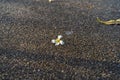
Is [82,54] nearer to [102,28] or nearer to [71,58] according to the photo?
[71,58]

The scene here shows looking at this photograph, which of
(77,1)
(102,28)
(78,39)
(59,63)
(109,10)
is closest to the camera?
(59,63)

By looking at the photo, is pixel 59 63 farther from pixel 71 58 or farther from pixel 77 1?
pixel 77 1

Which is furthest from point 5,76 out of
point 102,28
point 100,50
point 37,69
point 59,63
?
point 102,28

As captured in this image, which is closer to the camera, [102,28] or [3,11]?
[102,28]

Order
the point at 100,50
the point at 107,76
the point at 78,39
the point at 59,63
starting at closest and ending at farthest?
the point at 107,76 → the point at 59,63 → the point at 100,50 → the point at 78,39

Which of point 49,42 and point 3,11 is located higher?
point 3,11

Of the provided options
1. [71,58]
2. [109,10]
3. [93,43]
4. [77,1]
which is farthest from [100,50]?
[77,1]
